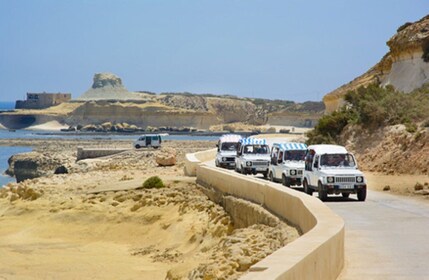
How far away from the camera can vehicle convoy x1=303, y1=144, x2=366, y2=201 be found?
22547mm

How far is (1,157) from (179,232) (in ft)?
264

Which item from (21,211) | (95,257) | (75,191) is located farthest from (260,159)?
(95,257)

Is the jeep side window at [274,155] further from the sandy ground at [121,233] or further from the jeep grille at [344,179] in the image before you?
the jeep grille at [344,179]

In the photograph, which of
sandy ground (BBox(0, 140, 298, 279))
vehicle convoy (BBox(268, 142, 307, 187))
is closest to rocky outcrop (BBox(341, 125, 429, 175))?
vehicle convoy (BBox(268, 142, 307, 187))

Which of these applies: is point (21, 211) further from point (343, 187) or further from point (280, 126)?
point (280, 126)

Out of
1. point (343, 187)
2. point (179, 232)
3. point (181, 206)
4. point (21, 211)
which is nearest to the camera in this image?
point (343, 187)

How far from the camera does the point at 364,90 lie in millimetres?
44812

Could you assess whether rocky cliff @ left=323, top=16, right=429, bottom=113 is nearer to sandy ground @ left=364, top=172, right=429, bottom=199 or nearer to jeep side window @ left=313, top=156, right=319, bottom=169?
sandy ground @ left=364, top=172, right=429, bottom=199

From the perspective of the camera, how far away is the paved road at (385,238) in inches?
444

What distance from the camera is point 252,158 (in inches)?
1318

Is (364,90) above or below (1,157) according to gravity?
above

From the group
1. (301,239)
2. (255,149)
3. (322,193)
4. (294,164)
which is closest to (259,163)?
(255,149)

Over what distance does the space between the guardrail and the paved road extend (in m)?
0.57

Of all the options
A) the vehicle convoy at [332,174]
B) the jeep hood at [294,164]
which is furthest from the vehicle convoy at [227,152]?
the vehicle convoy at [332,174]
